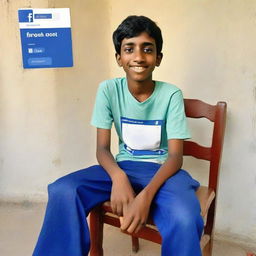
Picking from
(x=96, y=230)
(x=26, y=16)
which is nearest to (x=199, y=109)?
(x=96, y=230)

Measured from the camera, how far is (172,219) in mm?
976

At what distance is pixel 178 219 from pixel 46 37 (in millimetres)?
1156

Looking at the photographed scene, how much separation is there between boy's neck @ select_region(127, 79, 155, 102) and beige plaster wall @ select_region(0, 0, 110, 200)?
0.55 m

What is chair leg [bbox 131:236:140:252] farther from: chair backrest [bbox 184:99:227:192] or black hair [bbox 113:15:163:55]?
black hair [bbox 113:15:163:55]

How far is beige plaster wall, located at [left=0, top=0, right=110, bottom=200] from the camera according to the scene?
171 centimetres

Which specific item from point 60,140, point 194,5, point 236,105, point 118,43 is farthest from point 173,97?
point 60,140

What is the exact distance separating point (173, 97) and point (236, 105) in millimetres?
379

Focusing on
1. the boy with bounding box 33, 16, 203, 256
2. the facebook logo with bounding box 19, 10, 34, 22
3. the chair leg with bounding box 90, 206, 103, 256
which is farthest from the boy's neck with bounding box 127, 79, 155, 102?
the facebook logo with bounding box 19, 10, 34, 22

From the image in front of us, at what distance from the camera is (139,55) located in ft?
3.85

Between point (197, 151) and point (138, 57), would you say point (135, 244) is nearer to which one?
point (197, 151)

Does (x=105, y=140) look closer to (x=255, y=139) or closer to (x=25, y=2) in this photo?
(x=255, y=139)

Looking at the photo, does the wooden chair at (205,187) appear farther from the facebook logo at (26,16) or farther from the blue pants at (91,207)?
the facebook logo at (26,16)

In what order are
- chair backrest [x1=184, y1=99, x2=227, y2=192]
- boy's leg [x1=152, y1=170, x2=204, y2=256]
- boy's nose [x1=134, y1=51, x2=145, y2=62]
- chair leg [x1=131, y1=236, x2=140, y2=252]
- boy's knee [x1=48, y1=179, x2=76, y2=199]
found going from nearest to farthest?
boy's leg [x1=152, y1=170, x2=204, y2=256] → boy's knee [x1=48, y1=179, x2=76, y2=199] → boy's nose [x1=134, y1=51, x2=145, y2=62] → chair backrest [x1=184, y1=99, x2=227, y2=192] → chair leg [x1=131, y1=236, x2=140, y2=252]

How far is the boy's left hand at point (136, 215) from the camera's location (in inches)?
39.9
